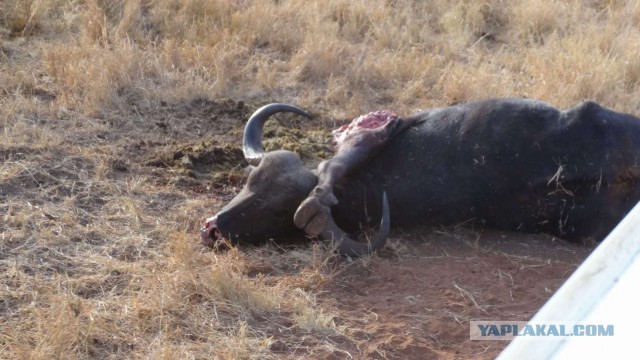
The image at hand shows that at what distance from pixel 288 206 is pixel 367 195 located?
52 cm

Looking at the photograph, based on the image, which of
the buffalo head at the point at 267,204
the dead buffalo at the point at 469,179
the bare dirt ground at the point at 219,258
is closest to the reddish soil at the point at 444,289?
the bare dirt ground at the point at 219,258

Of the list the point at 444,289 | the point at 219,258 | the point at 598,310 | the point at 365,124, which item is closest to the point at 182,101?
the point at 365,124

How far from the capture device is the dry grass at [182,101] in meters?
4.19

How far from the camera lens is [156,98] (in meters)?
7.23

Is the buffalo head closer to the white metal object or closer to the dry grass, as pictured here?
the dry grass

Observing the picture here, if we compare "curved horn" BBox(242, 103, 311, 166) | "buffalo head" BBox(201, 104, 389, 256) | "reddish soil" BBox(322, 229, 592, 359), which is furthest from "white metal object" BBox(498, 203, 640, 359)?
"curved horn" BBox(242, 103, 311, 166)

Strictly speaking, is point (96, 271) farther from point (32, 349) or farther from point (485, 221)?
point (485, 221)

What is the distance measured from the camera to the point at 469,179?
17.8 feet

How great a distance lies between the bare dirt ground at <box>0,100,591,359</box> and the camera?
164 inches

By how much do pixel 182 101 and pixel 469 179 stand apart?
278 cm

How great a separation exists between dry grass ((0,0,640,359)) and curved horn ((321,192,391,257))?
15cm

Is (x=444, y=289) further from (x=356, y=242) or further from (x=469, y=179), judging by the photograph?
(x=469, y=179)

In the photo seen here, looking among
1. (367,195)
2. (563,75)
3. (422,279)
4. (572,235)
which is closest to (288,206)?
(367,195)

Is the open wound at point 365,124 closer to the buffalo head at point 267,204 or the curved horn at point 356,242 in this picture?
the buffalo head at point 267,204
